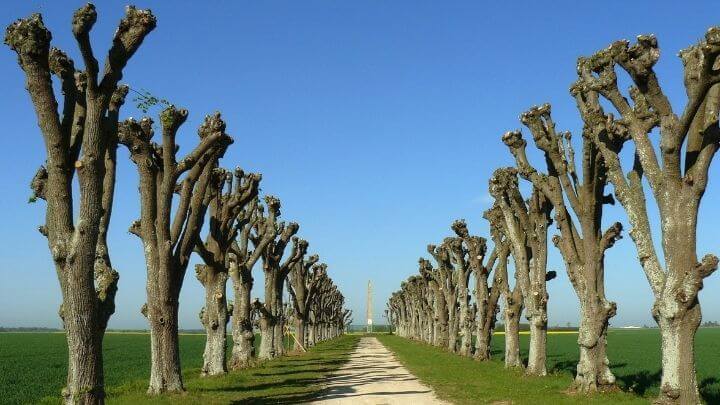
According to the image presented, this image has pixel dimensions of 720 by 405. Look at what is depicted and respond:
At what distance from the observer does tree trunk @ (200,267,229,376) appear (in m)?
22.3

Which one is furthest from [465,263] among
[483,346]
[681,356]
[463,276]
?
[681,356]

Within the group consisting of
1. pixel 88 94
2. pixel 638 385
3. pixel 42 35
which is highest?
pixel 42 35

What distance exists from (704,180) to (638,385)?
12785 millimetres

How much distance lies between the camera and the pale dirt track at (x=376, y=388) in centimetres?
1641

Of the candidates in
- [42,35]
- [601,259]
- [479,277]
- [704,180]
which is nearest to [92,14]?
[42,35]

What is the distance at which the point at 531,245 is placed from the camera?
76.0ft

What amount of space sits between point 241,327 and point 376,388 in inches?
390

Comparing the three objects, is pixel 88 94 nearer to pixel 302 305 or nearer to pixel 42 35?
pixel 42 35

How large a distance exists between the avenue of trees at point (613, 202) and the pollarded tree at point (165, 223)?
9619 millimetres

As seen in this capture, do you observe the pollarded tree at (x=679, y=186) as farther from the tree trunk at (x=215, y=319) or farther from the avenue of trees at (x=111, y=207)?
the tree trunk at (x=215, y=319)

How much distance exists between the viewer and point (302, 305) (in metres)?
46.6

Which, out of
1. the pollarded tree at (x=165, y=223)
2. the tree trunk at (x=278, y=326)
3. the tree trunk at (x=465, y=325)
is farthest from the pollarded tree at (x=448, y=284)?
the pollarded tree at (x=165, y=223)

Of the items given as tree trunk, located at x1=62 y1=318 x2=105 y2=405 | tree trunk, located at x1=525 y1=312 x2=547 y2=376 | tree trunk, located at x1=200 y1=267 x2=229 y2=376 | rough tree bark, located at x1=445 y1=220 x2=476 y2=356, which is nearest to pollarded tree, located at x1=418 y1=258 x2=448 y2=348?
rough tree bark, located at x1=445 y1=220 x2=476 y2=356

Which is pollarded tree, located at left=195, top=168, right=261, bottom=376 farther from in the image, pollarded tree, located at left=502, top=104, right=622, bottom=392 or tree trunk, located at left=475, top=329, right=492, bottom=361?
tree trunk, located at left=475, top=329, right=492, bottom=361
